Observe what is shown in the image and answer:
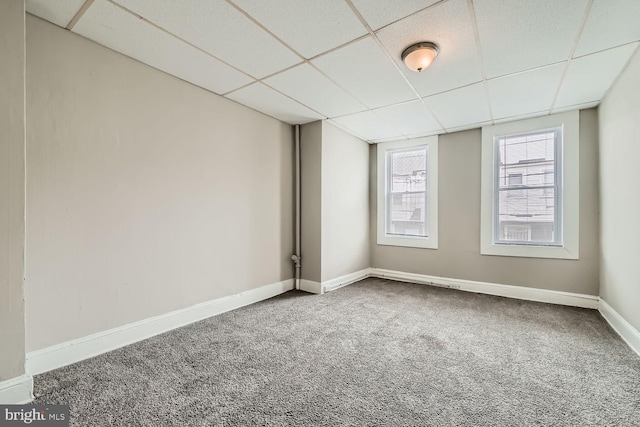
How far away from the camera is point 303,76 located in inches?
102

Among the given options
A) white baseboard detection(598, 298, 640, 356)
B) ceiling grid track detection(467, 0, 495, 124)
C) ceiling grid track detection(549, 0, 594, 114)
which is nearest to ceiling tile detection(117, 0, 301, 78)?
ceiling grid track detection(467, 0, 495, 124)

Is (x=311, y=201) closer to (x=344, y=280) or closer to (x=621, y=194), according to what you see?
(x=344, y=280)

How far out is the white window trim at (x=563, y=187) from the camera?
333 cm

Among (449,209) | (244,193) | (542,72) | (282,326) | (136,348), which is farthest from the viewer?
(449,209)

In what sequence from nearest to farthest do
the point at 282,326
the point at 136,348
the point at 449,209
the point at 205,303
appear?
the point at 136,348
the point at 282,326
the point at 205,303
the point at 449,209

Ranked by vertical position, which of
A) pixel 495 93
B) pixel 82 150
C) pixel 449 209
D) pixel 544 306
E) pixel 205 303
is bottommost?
pixel 544 306

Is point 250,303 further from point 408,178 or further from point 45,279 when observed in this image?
point 408,178

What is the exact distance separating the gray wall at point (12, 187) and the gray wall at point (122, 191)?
0.30 meters

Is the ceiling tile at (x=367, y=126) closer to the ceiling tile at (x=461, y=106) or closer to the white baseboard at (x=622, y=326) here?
the ceiling tile at (x=461, y=106)

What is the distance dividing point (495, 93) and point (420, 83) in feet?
2.87

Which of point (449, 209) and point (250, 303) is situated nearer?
point (250, 303)

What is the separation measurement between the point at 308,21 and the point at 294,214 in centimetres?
255

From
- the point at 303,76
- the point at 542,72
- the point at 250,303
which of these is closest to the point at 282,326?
the point at 250,303

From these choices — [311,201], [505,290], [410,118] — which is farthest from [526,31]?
[505,290]
